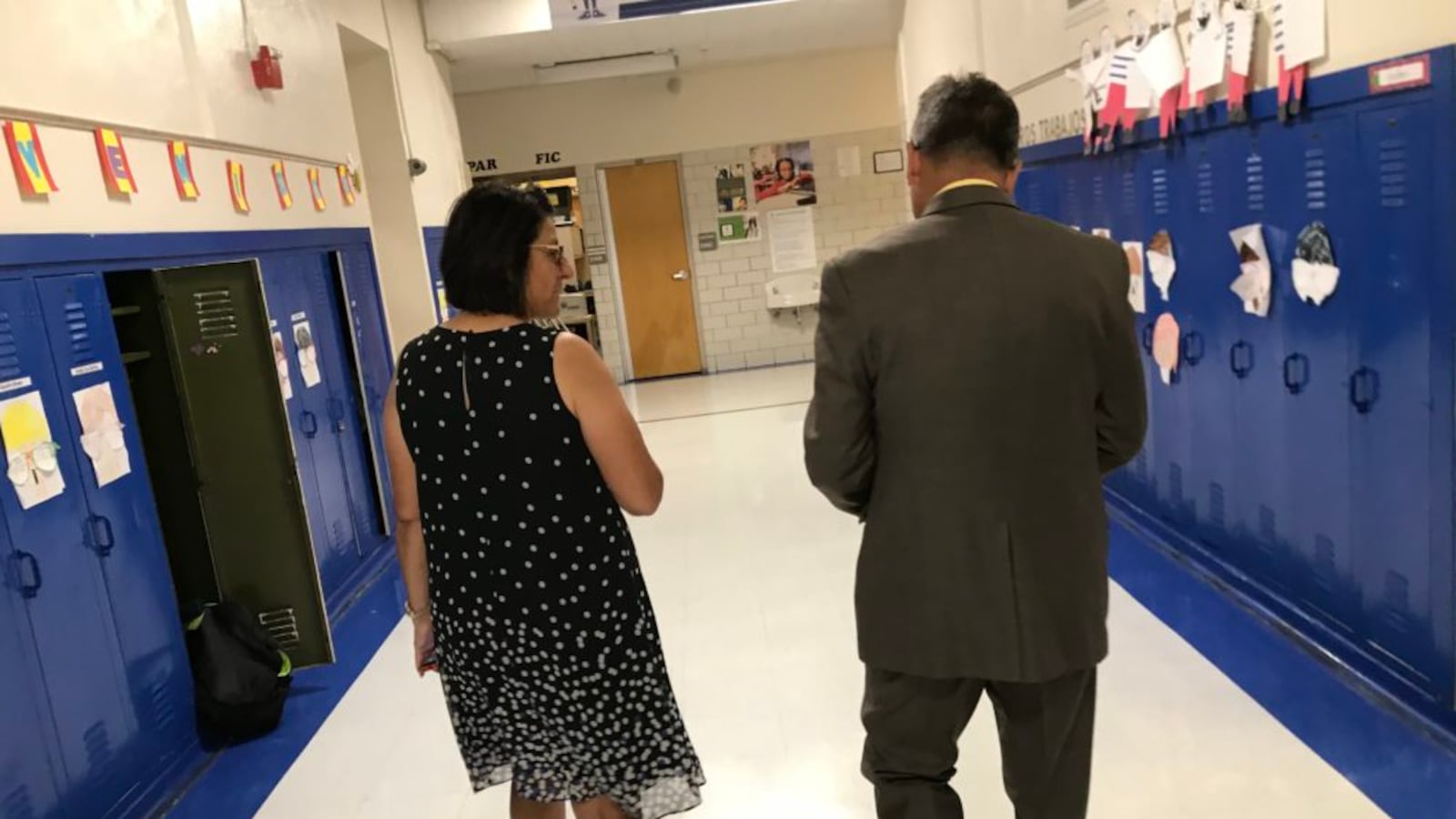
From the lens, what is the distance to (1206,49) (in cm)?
309

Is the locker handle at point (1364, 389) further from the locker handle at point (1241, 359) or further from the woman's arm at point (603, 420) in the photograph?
the woman's arm at point (603, 420)

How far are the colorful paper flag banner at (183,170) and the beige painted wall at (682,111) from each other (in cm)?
612

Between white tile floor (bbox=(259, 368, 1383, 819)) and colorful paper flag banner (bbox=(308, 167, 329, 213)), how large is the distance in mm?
2050

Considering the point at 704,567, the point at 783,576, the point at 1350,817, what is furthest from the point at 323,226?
the point at 1350,817

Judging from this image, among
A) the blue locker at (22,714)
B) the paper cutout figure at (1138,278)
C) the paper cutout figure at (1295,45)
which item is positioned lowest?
the blue locker at (22,714)

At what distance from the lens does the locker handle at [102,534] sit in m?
2.70

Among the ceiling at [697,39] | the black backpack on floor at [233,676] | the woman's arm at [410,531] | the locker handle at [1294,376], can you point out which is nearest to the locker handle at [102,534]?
the black backpack on floor at [233,676]

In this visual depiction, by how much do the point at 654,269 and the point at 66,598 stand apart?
7.55 m

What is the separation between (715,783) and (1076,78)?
10.2 ft

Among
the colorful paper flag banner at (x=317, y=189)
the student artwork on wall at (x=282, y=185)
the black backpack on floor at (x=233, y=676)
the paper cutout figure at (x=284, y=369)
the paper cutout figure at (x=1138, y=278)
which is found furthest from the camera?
the colorful paper flag banner at (x=317, y=189)

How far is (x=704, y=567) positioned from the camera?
4.30 m

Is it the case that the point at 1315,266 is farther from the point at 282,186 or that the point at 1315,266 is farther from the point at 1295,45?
the point at 282,186

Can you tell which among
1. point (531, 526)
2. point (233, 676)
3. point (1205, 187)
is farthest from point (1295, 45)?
point (233, 676)

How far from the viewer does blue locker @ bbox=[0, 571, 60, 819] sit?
2299 mm
